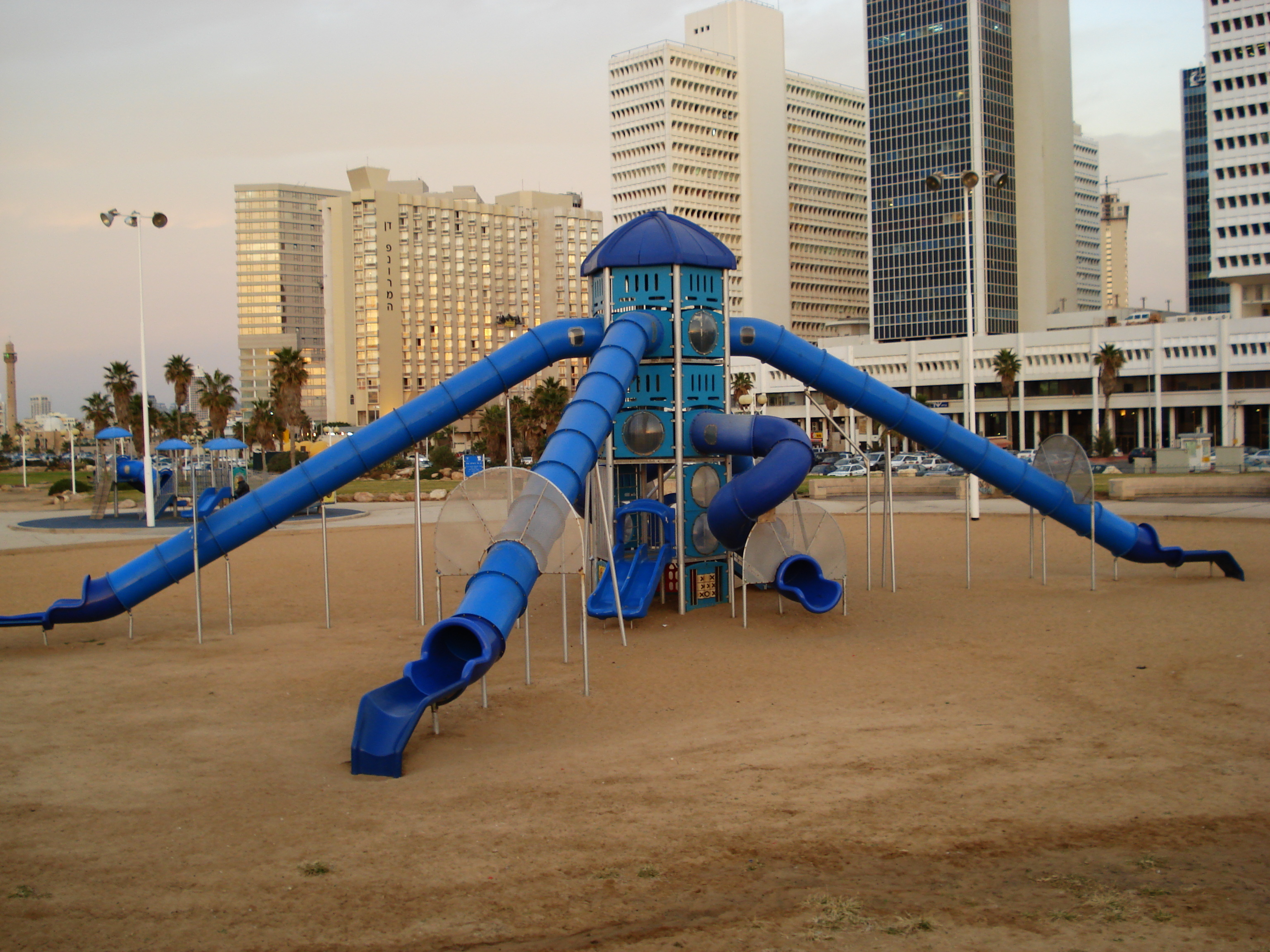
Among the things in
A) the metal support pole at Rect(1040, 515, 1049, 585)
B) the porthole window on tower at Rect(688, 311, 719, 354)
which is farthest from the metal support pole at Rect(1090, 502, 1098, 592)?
the porthole window on tower at Rect(688, 311, 719, 354)

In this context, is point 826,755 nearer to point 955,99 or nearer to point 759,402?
point 759,402

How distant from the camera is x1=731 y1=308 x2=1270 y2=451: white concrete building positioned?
9731 centimetres

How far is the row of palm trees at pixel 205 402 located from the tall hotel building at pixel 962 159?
8399 centimetres

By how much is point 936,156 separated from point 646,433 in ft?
430

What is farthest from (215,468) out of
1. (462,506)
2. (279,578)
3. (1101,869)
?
(1101,869)

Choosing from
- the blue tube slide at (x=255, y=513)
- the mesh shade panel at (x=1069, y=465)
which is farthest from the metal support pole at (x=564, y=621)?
the mesh shade panel at (x=1069, y=465)

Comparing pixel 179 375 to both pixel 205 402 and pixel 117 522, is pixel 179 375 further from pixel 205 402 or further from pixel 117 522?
pixel 117 522

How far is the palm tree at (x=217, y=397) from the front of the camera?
90875mm

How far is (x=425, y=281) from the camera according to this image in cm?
18200

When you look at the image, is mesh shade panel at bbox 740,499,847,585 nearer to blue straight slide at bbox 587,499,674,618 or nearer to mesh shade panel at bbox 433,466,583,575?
blue straight slide at bbox 587,499,674,618

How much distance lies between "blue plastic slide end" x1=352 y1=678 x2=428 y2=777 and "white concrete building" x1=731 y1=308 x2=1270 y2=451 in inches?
3021

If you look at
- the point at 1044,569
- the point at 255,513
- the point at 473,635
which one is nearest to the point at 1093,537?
the point at 1044,569

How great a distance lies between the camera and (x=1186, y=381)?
101 metres

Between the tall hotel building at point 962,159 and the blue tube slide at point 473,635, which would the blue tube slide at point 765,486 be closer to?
the blue tube slide at point 473,635
